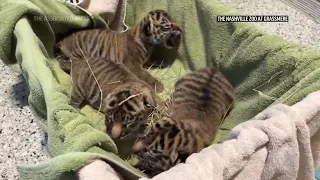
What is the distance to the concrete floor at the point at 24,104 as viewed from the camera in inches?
57.4

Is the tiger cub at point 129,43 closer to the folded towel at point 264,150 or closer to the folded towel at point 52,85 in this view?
the folded towel at point 52,85

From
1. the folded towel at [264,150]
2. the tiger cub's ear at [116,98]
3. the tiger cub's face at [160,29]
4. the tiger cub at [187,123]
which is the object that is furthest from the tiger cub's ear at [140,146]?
the tiger cub's face at [160,29]

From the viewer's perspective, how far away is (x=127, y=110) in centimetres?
138

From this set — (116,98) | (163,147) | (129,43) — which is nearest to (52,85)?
(116,98)

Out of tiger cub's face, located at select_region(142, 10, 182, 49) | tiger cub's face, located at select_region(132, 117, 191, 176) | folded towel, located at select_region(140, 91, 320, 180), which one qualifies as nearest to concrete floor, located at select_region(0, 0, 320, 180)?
tiger cub's face, located at select_region(132, 117, 191, 176)

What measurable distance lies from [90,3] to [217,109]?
0.71m

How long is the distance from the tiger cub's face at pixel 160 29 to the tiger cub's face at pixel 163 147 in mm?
512

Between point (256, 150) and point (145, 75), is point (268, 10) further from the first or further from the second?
point (256, 150)

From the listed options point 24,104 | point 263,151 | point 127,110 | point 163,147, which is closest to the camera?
point 263,151

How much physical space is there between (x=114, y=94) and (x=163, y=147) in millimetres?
282

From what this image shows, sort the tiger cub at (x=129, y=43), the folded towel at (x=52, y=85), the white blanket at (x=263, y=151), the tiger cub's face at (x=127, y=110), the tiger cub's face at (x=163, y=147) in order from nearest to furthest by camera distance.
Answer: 1. the white blanket at (x=263, y=151)
2. the folded towel at (x=52, y=85)
3. the tiger cub's face at (x=163, y=147)
4. the tiger cub's face at (x=127, y=110)
5. the tiger cub at (x=129, y=43)

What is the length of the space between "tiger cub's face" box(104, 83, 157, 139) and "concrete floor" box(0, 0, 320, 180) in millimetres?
285

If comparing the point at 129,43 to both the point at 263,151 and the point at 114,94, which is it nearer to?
the point at 114,94

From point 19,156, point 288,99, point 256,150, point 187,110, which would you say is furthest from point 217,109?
point 19,156
